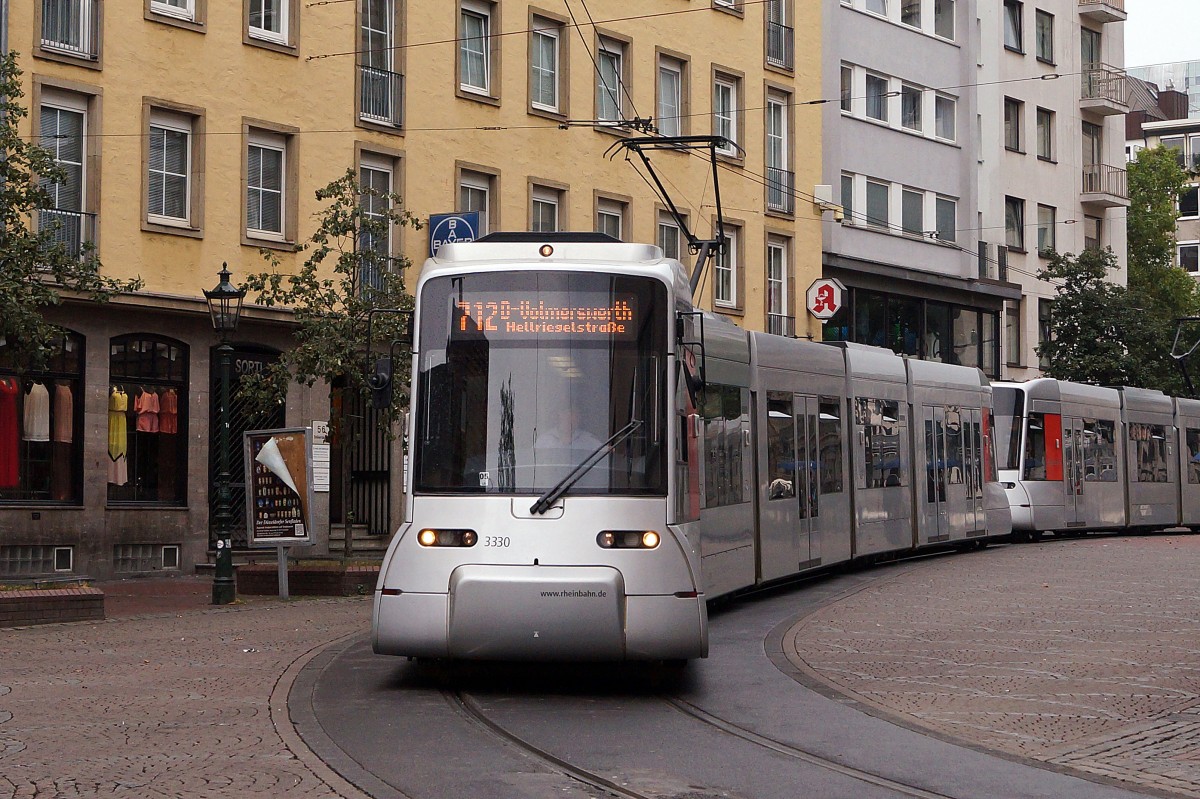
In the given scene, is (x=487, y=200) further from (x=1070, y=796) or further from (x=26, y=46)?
(x=1070, y=796)

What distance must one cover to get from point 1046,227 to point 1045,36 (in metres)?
5.90

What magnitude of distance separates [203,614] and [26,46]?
10430 mm

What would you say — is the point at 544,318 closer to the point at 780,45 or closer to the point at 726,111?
the point at 726,111

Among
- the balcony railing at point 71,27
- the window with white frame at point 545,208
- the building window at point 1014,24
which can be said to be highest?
the building window at point 1014,24

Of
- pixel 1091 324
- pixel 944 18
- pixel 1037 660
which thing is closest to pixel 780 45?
pixel 944 18

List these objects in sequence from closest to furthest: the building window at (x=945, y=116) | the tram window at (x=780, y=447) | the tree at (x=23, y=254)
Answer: the tree at (x=23, y=254), the tram window at (x=780, y=447), the building window at (x=945, y=116)

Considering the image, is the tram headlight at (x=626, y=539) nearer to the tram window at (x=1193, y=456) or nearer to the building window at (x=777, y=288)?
the building window at (x=777, y=288)

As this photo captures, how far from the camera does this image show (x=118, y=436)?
2791cm

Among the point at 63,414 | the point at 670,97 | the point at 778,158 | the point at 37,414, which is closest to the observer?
the point at 37,414

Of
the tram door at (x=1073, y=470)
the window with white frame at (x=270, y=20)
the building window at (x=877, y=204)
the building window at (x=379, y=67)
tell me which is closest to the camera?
the window with white frame at (x=270, y=20)

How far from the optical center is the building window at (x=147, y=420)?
27.9 metres

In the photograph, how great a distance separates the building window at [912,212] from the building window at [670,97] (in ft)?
34.2

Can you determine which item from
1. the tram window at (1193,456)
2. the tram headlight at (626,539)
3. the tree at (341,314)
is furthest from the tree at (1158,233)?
the tram headlight at (626,539)

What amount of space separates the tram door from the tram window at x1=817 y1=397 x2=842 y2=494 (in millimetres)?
13104
